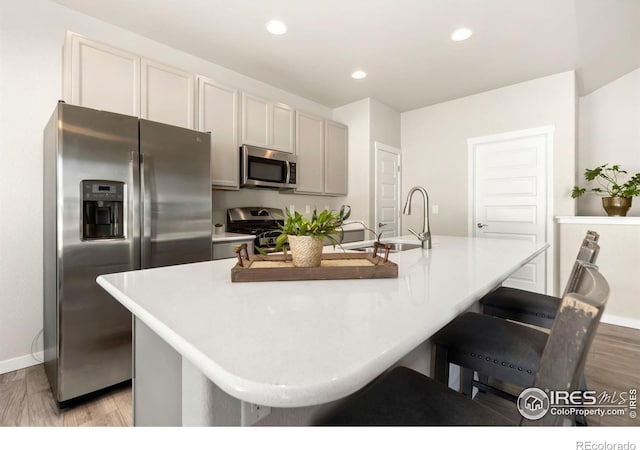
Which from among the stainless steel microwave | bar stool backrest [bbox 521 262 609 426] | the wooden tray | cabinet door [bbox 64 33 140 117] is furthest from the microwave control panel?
bar stool backrest [bbox 521 262 609 426]

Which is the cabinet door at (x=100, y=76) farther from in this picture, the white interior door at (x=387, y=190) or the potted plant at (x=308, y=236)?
the white interior door at (x=387, y=190)

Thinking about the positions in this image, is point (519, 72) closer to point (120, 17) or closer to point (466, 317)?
point (466, 317)

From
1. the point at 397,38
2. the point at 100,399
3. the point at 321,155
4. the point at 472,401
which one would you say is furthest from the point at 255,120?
the point at 472,401

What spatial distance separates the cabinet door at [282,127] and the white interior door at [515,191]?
2339 mm

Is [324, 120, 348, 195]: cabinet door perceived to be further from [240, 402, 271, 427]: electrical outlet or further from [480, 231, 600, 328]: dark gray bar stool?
[240, 402, 271, 427]: electrical outlet

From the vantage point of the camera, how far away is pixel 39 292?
226 centimetres

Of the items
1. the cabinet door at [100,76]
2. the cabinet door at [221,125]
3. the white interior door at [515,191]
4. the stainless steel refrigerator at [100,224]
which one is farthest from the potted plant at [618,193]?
the cabinet door at [100,76]

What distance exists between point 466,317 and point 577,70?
139 inches

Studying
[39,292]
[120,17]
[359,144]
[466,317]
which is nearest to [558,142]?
[359,144]

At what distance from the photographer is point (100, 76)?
7.28ft

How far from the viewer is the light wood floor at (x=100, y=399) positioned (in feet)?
5.39

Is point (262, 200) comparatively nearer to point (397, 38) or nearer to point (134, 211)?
point (134, 211)

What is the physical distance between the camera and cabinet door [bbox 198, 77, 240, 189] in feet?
9.16

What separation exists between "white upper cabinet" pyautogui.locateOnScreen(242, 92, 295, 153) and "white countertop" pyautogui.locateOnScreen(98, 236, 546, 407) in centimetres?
230
